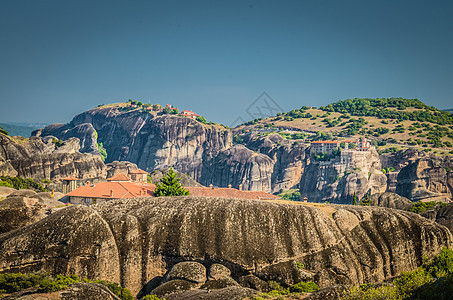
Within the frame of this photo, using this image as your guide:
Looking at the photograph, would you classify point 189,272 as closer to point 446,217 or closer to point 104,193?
point 446,217

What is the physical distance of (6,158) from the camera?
11994cm

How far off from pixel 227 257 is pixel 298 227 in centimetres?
716

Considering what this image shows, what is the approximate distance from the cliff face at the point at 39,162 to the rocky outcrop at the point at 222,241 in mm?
81142

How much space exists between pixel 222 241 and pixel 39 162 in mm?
100248

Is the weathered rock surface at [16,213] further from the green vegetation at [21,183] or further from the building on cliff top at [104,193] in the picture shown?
the green vegetation at [21,183]

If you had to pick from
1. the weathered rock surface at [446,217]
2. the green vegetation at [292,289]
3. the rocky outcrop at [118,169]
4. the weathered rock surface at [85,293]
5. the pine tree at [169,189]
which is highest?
the rocky outcrop at [118,169]

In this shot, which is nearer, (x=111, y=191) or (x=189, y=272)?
(x=189, y=272)

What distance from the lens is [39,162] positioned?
124 m

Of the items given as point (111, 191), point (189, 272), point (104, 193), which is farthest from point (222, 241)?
point (104, 193)

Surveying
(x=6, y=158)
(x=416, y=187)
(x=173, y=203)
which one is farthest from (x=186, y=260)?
(x=416, y=187)

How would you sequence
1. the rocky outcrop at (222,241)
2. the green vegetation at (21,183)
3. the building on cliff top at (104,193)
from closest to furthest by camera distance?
the rocky outcrop at (222,241)
the building on cliff top at (104,193)
the green vegetation at (21,183)

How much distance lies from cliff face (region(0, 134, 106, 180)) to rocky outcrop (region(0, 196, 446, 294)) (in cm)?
8114

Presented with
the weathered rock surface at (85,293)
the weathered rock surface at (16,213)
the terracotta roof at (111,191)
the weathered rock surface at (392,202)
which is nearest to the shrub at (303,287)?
the weathered rock surface at (85,293)

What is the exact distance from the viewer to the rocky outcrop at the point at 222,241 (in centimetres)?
3728
